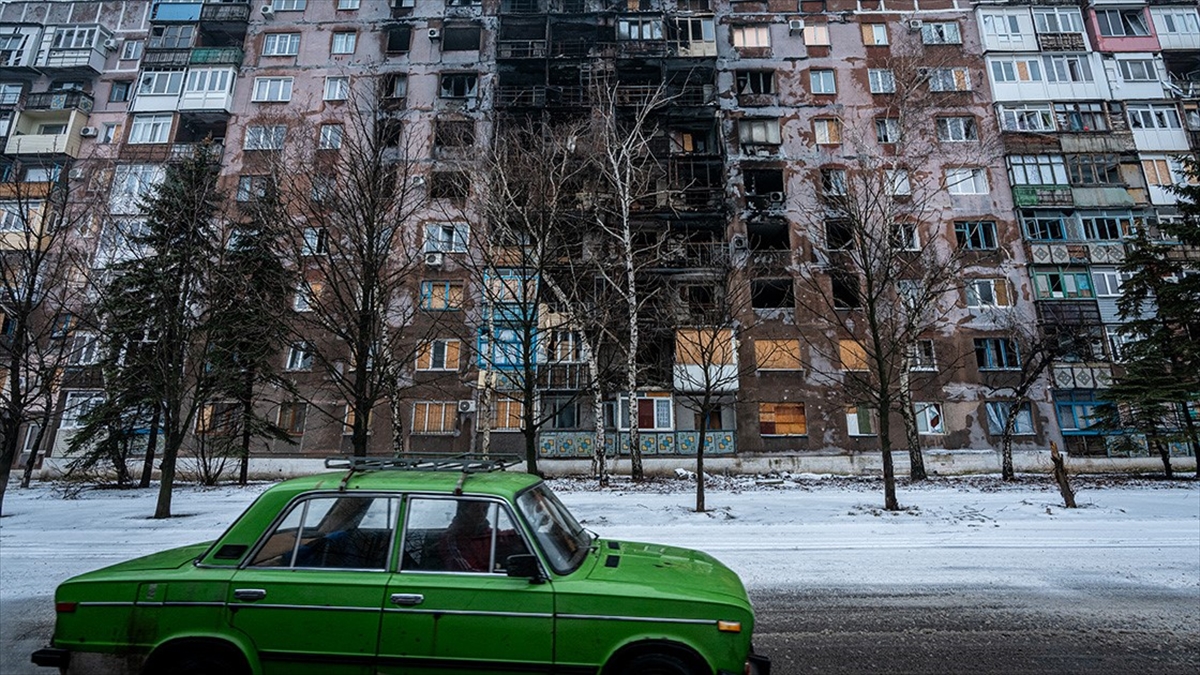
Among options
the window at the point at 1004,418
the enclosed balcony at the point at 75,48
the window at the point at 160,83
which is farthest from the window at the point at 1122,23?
the enclosed balcony at the point at 75,48

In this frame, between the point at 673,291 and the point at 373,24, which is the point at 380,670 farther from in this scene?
the point at 373,24

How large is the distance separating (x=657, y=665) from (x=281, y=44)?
4206 centimetres

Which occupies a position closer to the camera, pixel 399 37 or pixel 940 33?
pixel 940 33

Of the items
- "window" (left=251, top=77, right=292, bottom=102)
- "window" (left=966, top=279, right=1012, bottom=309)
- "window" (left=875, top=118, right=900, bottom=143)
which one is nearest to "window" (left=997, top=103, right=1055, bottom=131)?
"window" (left=875, top=118, right=900, bottom=143)

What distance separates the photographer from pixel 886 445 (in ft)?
46.9

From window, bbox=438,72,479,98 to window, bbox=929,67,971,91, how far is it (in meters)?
27.7

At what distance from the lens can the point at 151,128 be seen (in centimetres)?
3219

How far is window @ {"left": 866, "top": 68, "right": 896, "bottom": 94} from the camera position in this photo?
3077cm

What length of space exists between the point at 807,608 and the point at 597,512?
7059 millimetres

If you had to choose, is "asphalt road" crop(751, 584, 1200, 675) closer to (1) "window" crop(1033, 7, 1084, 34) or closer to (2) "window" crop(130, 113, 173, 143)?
(1) "window" crop(1033, 7, 1084, 34)

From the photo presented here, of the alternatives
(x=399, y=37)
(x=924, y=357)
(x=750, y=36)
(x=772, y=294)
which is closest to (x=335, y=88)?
(x=399, y=37)

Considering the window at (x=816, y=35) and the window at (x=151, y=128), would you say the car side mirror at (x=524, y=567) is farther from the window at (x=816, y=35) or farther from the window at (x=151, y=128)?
the window at (x=151, y=128)

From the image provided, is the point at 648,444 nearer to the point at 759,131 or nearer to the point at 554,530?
the point at 759,131

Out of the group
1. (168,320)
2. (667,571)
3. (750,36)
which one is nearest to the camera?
(667,571)
